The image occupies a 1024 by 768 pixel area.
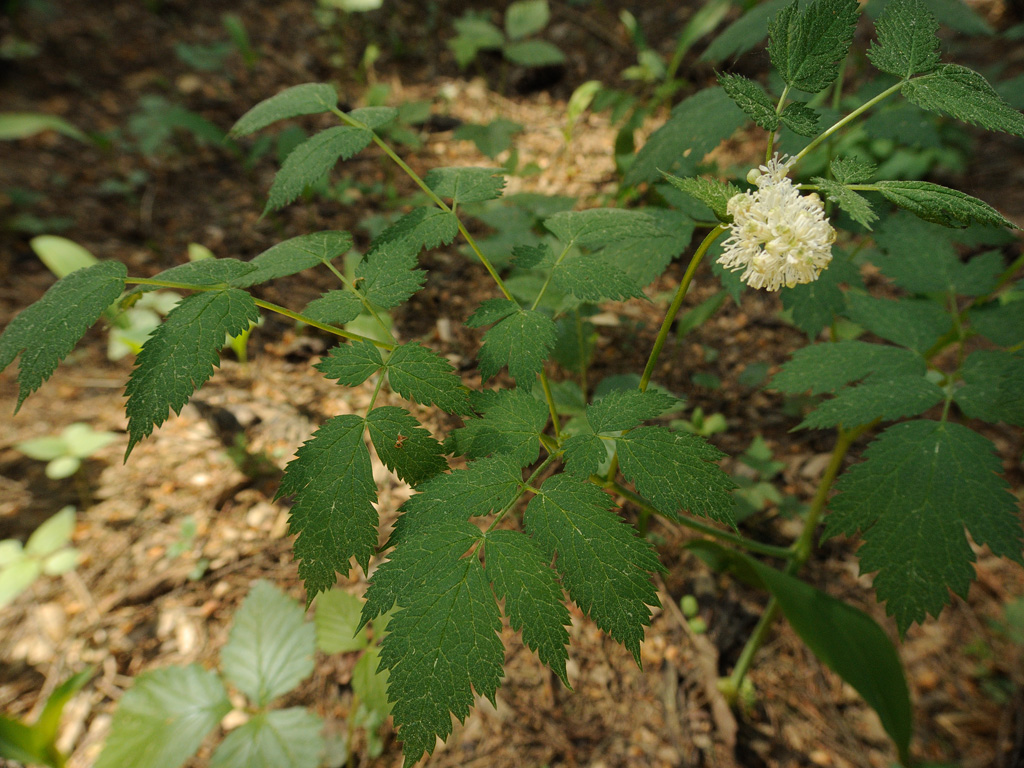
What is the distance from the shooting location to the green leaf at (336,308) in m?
0.84

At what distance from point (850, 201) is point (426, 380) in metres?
0.60

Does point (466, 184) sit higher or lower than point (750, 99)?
lower

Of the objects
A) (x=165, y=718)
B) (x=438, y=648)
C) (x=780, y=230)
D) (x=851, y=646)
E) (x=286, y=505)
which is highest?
(x=780, y=230)

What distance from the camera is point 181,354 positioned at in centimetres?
A: 71

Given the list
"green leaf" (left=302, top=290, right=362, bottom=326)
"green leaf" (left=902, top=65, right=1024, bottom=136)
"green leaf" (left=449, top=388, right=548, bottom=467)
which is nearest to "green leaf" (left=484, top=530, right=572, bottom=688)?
"green leaf" (left=449, top=388, right=548, bottom=467)

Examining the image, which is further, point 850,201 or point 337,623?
point 337,623

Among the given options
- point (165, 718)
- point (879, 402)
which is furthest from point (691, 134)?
point (165, 718)

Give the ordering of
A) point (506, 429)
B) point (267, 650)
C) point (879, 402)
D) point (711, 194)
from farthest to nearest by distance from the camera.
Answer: point (267, 650) → point (879, 402) → point (506, 429) → point (711, 194)

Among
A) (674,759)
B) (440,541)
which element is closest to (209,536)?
(440,541)

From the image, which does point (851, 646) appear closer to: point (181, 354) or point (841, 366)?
point (841, 366)

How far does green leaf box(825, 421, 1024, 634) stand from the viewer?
0.77m

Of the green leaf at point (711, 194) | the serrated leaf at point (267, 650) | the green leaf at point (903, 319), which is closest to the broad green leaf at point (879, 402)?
the green leaf at point (903, 319)

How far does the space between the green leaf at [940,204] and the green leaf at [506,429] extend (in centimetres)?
53

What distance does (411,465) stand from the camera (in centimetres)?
76
